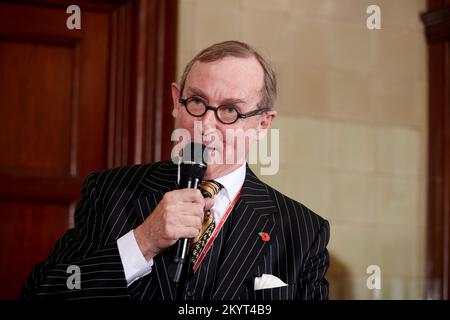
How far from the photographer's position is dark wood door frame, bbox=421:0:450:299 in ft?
13.1

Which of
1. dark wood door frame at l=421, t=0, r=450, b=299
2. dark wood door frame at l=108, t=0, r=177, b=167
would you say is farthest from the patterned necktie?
dark wood door frame at l=421, t=0, r=450, b=299

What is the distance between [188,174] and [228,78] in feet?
1.43

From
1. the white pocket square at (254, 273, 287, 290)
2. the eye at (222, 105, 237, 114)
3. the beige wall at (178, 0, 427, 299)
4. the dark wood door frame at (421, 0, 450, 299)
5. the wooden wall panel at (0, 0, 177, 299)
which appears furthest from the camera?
the dark wood door frame at (421, 0, 450, 299)

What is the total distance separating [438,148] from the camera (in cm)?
407

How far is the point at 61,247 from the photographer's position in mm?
2242

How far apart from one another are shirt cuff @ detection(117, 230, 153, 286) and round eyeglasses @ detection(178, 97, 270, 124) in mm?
373

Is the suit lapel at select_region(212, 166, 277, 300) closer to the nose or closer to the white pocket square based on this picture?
the white pocket square

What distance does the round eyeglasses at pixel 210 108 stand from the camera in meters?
2.24

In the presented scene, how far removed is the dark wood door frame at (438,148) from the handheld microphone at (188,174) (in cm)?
221

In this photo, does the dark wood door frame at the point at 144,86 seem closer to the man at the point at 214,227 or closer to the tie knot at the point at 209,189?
the man at the point at 214,227

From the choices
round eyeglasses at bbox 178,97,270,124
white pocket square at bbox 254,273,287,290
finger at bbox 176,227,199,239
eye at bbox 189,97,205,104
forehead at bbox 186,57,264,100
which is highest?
forehead at bbox 186,57,264,100
